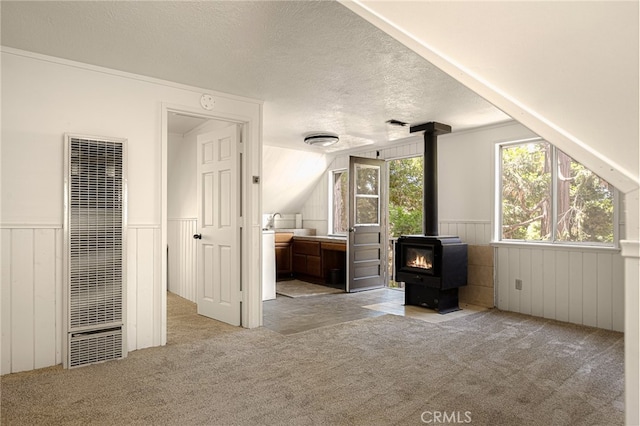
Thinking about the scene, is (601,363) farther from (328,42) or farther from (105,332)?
(105,332)

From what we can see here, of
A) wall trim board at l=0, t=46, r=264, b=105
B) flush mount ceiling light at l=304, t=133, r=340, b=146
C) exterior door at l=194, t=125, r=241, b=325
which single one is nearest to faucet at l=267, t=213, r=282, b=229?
flush mount ceiling light at l=304, t=133, r=340, b=146

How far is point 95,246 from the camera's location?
118 inches

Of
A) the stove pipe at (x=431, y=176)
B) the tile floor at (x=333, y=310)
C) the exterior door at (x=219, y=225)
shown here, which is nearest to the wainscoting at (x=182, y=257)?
the exterior door at (x=219, y=225)

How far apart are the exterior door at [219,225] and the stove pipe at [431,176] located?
231 centimetres

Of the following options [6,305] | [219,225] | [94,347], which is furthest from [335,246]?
[6,305]

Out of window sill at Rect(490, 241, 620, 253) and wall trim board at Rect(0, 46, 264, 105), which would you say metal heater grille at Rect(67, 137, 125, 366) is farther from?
window sill at Rect(490, 241, 620, 253)

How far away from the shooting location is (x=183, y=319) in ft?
13.9

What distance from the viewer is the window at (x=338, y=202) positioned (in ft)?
23.8

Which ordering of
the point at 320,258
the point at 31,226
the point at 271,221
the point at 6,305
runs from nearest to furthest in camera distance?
the point at 6,305
the point at 31,226
the point at 320,258
the point at 271,221

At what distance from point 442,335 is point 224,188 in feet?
8.52

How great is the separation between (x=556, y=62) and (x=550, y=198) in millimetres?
3837

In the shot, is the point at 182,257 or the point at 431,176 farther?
the point at 182,257

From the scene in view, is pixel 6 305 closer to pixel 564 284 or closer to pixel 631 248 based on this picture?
pixel 631 248

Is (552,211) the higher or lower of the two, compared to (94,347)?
higher
